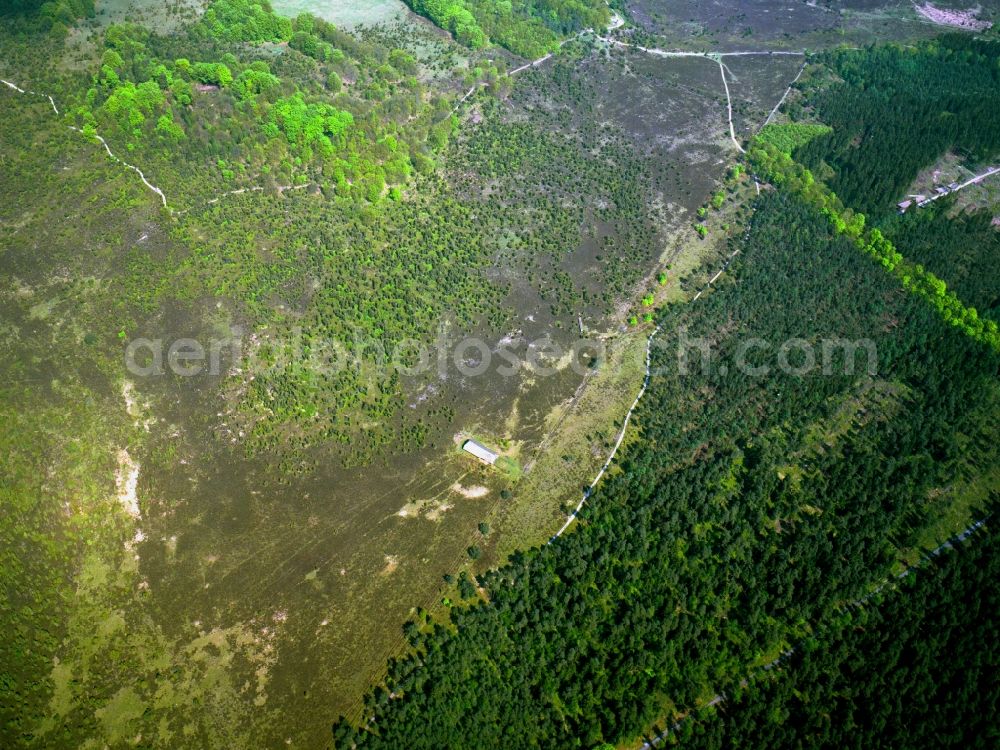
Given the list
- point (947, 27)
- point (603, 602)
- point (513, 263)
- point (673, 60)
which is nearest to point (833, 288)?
point (513, 263)

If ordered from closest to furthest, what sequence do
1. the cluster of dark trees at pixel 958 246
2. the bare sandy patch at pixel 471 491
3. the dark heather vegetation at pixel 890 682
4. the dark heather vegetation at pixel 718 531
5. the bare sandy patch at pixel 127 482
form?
the dark heather vegetation at pixel 890 682 → the dark heather vegetation at pixel 718 531 → the bare sandy patch at pixel 127 482 → the bare sandy patch at pixel 471 491 → the cluster of dark trees at pixel 958 246

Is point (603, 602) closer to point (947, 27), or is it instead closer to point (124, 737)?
point (124, 737)

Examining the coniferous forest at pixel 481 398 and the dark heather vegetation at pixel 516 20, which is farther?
the dark heather vegetation at pixel 516 20

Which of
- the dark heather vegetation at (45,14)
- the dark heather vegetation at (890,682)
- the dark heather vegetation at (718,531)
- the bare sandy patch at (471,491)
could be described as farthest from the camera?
the dark heather vegetation at (45,14)

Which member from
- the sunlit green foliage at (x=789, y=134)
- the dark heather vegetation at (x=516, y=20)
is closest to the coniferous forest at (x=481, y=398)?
the sunlit green foliage at (x=789, y=134)

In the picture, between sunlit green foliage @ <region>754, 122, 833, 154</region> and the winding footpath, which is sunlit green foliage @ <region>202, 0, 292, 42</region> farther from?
sunlit green foliage @ <region>754, 122, 833, 154</region>

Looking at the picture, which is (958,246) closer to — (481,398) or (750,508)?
(750,508)

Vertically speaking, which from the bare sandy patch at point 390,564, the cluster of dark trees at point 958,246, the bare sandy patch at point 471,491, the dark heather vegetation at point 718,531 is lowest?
the bare sandy patch at point 390,564

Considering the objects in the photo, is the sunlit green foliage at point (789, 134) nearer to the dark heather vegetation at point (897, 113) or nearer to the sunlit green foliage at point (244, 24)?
A: the dark heather vegetation at point (897, 113)
